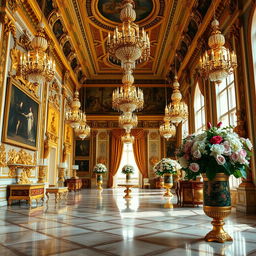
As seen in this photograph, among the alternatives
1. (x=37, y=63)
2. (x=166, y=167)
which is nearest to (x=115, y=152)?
(x=166, y=167)

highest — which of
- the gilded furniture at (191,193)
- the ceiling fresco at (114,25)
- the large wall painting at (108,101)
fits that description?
the ceiling fresco at (114,25)

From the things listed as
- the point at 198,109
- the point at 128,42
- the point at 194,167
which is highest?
the point at 198,109

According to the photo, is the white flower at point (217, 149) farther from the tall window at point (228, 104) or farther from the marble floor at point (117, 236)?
the tall window at point (228, 104)

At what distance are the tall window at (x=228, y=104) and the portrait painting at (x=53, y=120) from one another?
737cm

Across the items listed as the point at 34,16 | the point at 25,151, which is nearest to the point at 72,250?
the point at 25,151

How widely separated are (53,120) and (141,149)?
7.90 meters

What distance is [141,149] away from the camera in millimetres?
18953

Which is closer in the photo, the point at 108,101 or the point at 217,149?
the point at 217,149

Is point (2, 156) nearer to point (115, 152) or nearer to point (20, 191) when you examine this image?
point (20, 191)

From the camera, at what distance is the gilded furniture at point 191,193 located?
7.72 m

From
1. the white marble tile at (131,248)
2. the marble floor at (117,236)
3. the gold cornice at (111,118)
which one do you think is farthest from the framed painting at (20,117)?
the gold cornice at (111,118)

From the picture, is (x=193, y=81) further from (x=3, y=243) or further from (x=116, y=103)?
(x=3, y=243)

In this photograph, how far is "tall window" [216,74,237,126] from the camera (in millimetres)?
8692

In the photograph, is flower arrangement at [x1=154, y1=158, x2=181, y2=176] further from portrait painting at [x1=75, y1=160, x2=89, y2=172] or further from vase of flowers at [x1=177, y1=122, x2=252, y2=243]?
portrait painting at [x1=75, y1=160, x2=89, y2=172]
